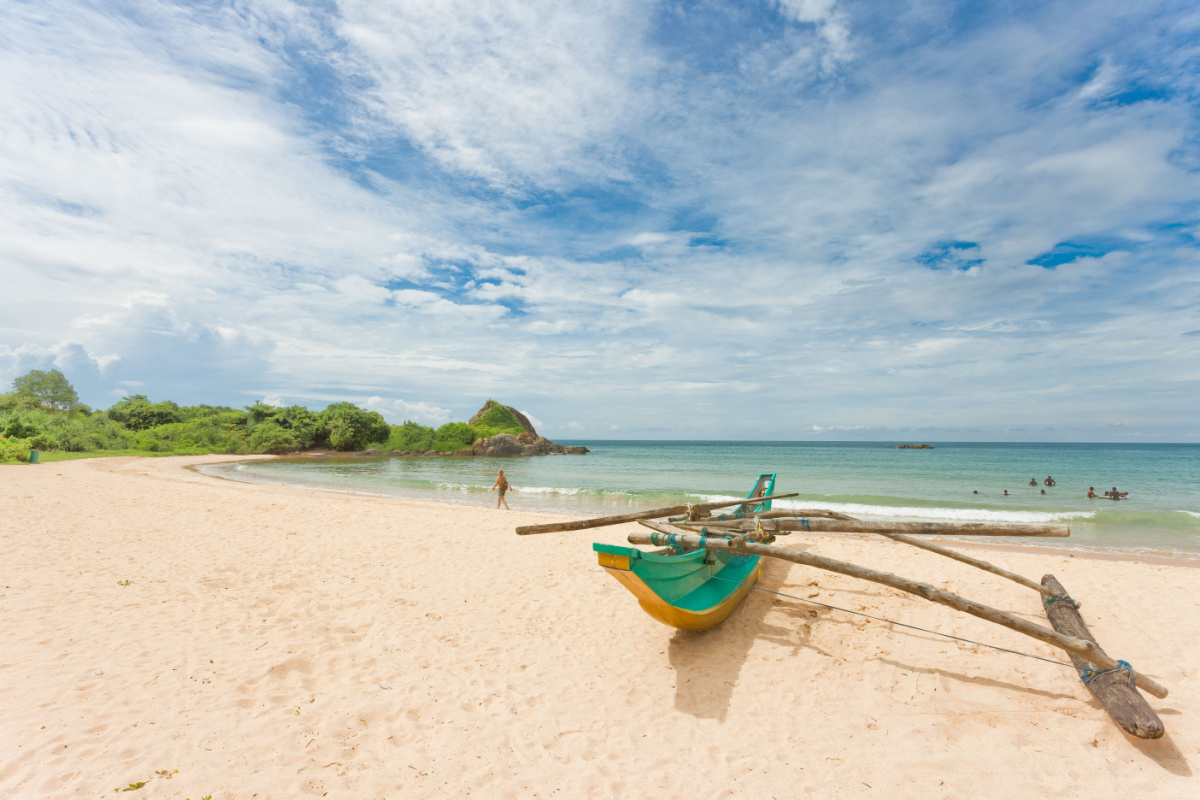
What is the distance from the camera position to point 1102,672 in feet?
16.0

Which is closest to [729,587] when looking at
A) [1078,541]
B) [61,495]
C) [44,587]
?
[44,587]

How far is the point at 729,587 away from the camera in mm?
6648

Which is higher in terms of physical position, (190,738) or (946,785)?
(190,738)

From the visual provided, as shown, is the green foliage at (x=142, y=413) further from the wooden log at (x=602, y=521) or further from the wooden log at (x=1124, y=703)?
the wooden log at (x=1124, y=703)

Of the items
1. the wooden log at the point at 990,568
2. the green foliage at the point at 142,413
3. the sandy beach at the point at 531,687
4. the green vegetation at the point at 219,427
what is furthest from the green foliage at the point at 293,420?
the wooden log at the point at 990,568

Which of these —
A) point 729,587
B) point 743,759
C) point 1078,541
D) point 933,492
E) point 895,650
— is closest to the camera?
point 743,759

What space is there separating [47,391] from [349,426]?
28.4 meters

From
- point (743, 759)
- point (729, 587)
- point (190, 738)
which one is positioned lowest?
point (743, 759)

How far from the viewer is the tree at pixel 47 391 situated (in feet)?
160

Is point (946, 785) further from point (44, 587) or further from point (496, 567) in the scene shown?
point (44, 587)

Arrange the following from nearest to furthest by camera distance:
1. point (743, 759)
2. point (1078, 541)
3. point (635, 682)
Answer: point (743, 759) < point (635, 682) < point (1078, 541)

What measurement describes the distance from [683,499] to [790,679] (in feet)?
54.9

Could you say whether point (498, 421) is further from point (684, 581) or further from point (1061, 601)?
point (1061, 601)

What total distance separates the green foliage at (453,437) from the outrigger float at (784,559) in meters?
54.2
